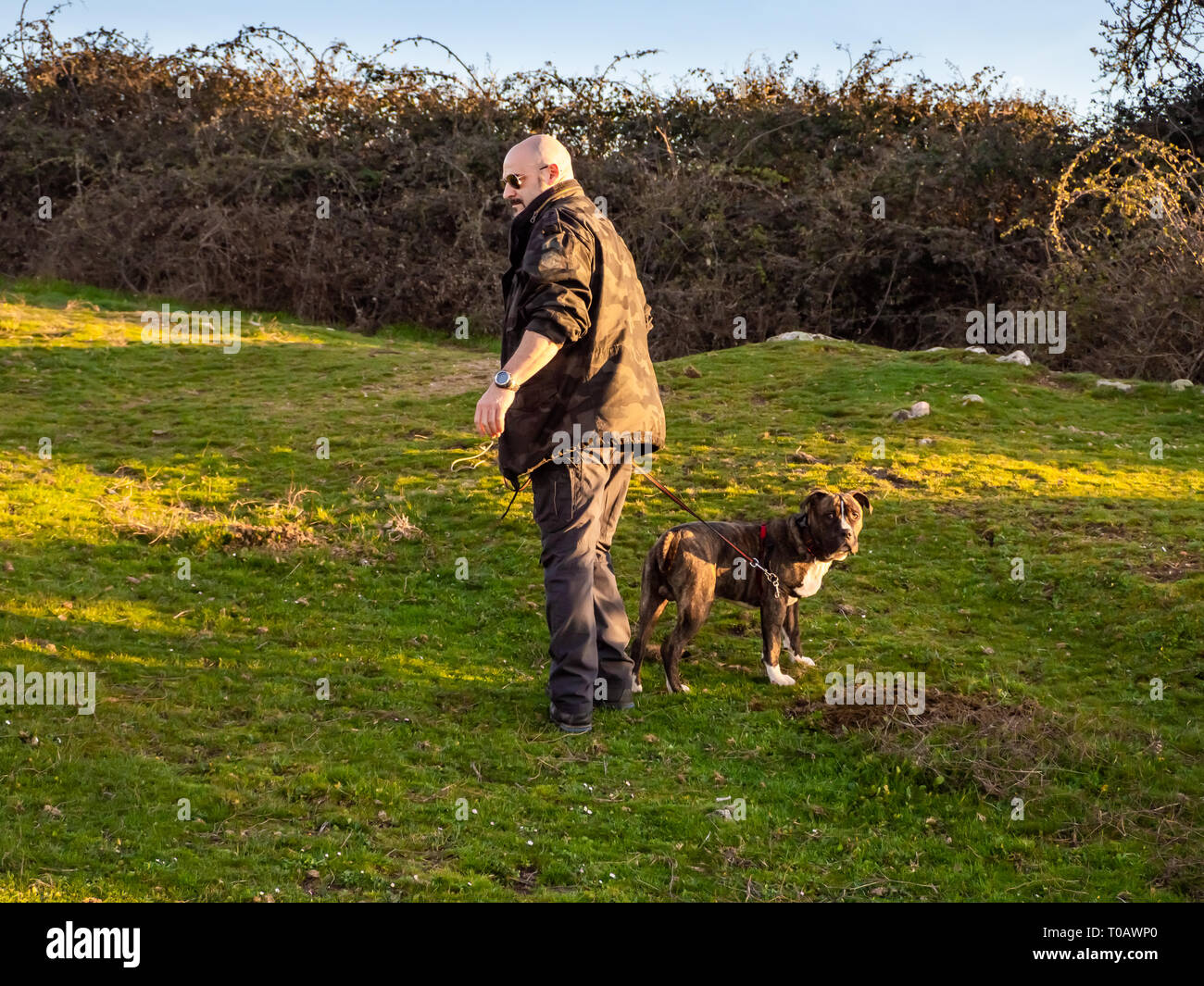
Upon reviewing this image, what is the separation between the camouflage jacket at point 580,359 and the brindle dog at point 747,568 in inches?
39.9

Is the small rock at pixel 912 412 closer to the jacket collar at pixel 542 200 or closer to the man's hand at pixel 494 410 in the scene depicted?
the jacket collar at pixel 542 200

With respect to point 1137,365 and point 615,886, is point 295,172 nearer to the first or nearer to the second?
point 1137,365

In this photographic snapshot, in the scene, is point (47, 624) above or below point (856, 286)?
below

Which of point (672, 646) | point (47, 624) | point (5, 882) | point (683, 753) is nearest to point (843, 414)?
point (672, 646)

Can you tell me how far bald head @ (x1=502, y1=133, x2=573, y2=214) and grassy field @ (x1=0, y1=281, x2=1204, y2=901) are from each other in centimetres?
279

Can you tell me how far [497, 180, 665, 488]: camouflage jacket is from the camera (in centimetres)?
601

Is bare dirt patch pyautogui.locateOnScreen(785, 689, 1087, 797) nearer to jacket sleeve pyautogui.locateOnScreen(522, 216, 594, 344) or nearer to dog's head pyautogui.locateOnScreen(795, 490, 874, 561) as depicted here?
dog's head pyautogui.locateOnScreen(795, 490, 874, 561)

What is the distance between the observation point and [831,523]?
7004 millimetres

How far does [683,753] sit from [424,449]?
6.06m

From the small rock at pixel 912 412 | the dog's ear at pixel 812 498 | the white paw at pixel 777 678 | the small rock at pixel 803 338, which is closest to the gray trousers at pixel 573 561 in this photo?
the white paw at pixel 777 678

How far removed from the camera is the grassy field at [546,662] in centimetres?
500

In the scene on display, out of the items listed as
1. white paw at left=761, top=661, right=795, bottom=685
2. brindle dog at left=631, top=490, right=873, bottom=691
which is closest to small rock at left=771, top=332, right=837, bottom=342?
brindle dog at left=631, top=490, right=873, bottom=691

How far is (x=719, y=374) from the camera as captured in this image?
1405cm

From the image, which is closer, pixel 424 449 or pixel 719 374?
pixel 424 449
